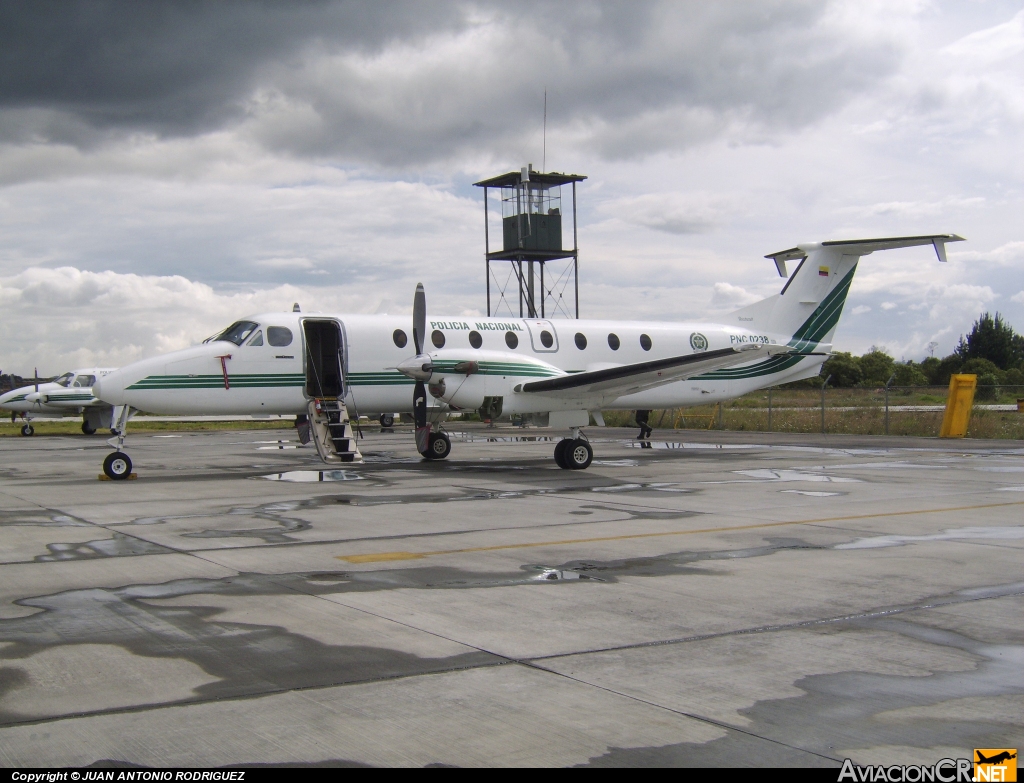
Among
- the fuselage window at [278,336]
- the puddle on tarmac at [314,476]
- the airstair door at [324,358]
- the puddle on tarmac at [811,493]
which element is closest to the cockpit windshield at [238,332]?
the fuselage window at [278,336]

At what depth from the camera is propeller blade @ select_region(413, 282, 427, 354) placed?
18.0 metres

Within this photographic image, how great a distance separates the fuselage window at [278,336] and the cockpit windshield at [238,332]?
0.29 m

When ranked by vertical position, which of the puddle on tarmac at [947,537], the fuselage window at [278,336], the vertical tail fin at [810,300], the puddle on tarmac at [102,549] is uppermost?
the vertical tail fin at [810,300]

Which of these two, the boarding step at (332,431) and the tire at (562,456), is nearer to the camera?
the boarding step at (332,431)

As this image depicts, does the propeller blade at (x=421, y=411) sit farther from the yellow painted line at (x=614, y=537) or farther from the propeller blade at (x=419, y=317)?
the yellow painted line at (x=614, y=537)

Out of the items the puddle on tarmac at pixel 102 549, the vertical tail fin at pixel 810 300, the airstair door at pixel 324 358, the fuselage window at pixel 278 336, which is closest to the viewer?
the puddle on tarmac at pixel 102 549

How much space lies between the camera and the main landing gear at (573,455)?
17.2 metres

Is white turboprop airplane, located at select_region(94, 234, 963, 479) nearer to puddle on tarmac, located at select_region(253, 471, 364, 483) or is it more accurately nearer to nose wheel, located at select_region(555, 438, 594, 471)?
nose wheel, located at select_region(555, 438, 594, 471)

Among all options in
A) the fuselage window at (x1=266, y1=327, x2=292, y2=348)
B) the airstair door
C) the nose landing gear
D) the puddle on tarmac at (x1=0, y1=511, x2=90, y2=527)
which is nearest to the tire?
the airstair door

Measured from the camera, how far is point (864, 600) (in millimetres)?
6371

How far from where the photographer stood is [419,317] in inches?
714

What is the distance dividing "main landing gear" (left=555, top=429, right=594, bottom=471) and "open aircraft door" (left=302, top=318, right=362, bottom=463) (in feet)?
13.0

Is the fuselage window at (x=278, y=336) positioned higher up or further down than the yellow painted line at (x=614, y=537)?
higher up

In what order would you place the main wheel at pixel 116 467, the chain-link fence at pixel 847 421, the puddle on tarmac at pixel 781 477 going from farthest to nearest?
the chain-link fence at pixel 847 421
the main wheel at pixel 116 467
the puddle on tarmac at pixel 781 477
